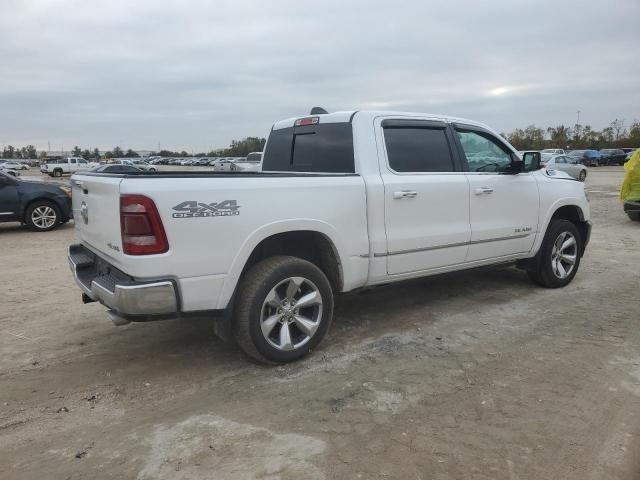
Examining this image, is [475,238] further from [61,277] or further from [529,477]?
[61,277]

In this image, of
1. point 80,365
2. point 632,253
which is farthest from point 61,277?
point 632,253

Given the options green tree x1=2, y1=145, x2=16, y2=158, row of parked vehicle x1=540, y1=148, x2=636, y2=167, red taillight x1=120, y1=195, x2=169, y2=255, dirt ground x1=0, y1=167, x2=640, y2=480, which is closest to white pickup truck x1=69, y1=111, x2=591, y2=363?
red taillight x1=120, y1=195, x2=169, y2=255

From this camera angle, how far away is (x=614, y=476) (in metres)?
2.61

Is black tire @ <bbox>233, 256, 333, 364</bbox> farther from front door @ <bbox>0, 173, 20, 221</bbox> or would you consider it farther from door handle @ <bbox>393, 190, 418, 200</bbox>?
front door @ <bbox>0, 173, 20, 221</bbox>

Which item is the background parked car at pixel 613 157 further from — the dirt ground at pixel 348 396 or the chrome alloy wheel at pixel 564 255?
the dirt ground at pixel 348 396

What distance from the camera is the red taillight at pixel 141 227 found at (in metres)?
3.19

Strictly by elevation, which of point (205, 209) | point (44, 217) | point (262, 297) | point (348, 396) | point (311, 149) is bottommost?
point (348, 396)

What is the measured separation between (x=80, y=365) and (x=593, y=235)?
973cm

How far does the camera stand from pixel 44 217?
37.4 feet

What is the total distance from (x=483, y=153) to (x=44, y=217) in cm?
987

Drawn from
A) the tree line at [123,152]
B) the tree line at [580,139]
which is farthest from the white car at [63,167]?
the tree line at [580,139]

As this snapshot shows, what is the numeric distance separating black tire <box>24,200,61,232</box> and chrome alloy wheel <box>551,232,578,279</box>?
1030 centimetres

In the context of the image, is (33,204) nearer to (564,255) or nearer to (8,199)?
(8,199)

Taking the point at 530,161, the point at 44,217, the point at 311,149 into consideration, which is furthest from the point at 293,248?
the point at 44,217
